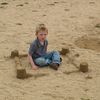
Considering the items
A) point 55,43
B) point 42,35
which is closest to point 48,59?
point 42,35

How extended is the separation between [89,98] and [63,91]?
36cm

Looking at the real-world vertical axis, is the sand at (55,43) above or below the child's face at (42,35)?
below

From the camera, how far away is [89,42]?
6555 millimetres

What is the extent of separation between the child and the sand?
0.11 m

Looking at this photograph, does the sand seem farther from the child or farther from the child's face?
the child's face

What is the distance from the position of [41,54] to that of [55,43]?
1.15 metres

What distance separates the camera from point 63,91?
14.5ft

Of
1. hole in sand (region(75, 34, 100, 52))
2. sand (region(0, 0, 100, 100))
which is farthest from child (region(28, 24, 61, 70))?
hole in sand (region(75, 34, 100, 52))

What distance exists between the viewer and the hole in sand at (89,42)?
623cm

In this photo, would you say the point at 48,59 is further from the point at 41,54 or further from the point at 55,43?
the point at 55,43

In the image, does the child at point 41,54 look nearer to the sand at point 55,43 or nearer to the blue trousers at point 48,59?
the blue trousers at point 48,59

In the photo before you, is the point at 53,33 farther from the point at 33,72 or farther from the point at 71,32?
the point at 33,72

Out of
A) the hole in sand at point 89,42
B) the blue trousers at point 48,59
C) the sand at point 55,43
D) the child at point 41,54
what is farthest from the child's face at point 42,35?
the hole in sand at point 89,42

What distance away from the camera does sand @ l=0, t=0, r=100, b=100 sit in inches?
174
